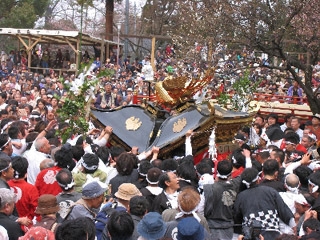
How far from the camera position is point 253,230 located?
6125 mm

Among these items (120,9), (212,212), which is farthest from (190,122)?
(120,9)

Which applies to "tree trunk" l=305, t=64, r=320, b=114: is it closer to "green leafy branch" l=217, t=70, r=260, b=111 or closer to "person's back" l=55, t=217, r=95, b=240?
"green leafy branch" l=217, t=70, r=260, b=111

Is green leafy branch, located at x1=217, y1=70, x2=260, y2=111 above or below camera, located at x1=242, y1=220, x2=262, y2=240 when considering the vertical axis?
above

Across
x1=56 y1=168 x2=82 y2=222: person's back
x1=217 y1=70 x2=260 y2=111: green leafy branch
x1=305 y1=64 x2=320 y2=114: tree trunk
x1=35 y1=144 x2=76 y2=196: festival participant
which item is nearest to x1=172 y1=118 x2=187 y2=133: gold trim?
x1=217 y1=70 x2=260 y2=111: green leafy branch

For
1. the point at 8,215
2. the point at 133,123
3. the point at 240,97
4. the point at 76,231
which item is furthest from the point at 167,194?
the point at 240,97

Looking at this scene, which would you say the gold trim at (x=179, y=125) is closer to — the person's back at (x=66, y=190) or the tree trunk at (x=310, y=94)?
the person's back at (x=66, y=190)

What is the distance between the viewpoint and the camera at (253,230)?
6.04 m

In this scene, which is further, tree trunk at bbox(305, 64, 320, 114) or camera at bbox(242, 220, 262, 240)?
tree trunk at bbox(305, 64, 320, 114)

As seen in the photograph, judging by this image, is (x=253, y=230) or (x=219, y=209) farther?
(x=219, y=209)

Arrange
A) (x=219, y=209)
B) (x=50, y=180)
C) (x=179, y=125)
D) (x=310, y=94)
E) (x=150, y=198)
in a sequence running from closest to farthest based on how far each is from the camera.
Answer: (x=219, y=209) → (x=150, y=198) → (x=50, y=180) → (x=179, y=125) → (x=310, y=94)

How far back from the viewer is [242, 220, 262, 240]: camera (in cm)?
604

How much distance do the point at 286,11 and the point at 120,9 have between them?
30078mm

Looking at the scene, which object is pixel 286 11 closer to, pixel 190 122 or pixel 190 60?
pixel 190 60

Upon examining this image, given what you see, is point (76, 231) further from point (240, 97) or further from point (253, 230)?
point (240, 97)
